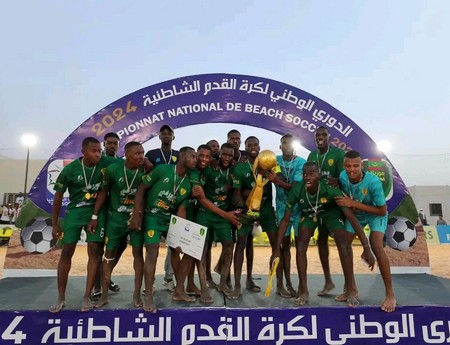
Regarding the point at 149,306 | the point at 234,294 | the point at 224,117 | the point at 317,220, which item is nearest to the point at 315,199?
the point at 317,220

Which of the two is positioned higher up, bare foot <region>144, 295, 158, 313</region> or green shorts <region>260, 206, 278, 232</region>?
green shorts <region>260, 206, 278, 232</region>

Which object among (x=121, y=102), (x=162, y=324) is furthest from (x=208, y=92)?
(x=162, y=324)

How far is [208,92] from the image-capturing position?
7004mm

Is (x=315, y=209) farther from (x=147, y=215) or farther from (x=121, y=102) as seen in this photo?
(x=121, y=102)

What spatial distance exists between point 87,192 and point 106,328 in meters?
1.52

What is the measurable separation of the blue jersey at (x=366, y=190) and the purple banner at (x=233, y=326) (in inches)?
47.6

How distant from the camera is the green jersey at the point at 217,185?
15.4ft

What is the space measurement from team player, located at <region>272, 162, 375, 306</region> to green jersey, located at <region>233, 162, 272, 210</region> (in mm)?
459

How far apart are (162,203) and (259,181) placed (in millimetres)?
1269

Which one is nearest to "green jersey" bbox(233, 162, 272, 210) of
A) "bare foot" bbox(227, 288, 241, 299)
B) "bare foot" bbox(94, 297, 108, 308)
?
"bare foot" bbox(227, 288, 241, 299)

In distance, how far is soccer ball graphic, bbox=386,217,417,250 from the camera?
689 cm

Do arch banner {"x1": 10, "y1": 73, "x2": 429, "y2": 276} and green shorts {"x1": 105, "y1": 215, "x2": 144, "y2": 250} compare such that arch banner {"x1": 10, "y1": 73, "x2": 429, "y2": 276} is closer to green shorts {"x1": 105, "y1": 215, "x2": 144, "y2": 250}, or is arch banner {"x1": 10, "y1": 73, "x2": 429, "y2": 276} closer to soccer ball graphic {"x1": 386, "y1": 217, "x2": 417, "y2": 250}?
soccer ball graphic {"x1": 386, "y1": 217, "x2": 417, "y2": 250}

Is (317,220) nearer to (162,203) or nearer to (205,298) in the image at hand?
(205,298)

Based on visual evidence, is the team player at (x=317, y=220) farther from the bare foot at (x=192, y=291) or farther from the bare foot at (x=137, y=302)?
the bare foot at (x=137, y=302)
